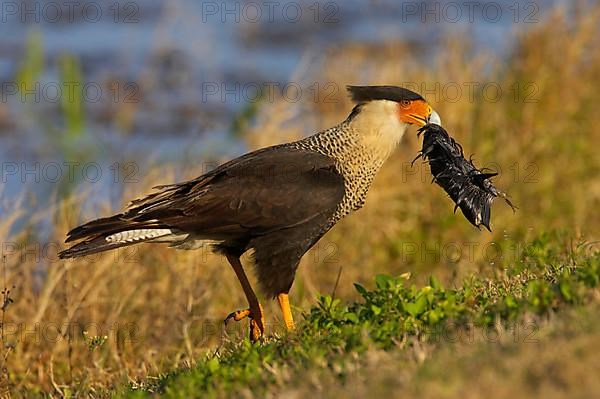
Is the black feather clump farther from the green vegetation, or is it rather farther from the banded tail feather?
the banded tail feather

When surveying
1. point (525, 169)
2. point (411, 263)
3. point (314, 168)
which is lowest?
Answer: point (411, 263)

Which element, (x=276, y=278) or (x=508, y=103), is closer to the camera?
(x=276, y=278)

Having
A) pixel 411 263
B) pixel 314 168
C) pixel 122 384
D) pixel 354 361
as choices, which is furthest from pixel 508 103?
pixel 354 361

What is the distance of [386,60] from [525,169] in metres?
1.66

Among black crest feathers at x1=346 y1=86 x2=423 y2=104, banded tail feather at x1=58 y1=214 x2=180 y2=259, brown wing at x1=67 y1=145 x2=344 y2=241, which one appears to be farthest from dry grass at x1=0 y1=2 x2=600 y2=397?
black crest feathers at x1=346 y1=86 x2=423 y2=104

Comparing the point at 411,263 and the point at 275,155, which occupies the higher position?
the point at 275,155

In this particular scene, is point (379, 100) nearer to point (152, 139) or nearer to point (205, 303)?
point (205, 303)

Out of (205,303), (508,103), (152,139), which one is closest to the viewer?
(205,303)

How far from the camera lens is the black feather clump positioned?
231 inches

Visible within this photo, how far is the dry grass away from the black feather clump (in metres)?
0.49

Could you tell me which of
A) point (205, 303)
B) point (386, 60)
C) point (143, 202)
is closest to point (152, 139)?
point (386, 60)

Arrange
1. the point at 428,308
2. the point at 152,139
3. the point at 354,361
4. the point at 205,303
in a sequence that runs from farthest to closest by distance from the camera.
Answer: the point at 152,139 < the point at 205,303 < the point at 428,308 < the point at 354,361

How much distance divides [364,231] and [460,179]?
3.42m

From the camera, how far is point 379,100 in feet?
20.7
